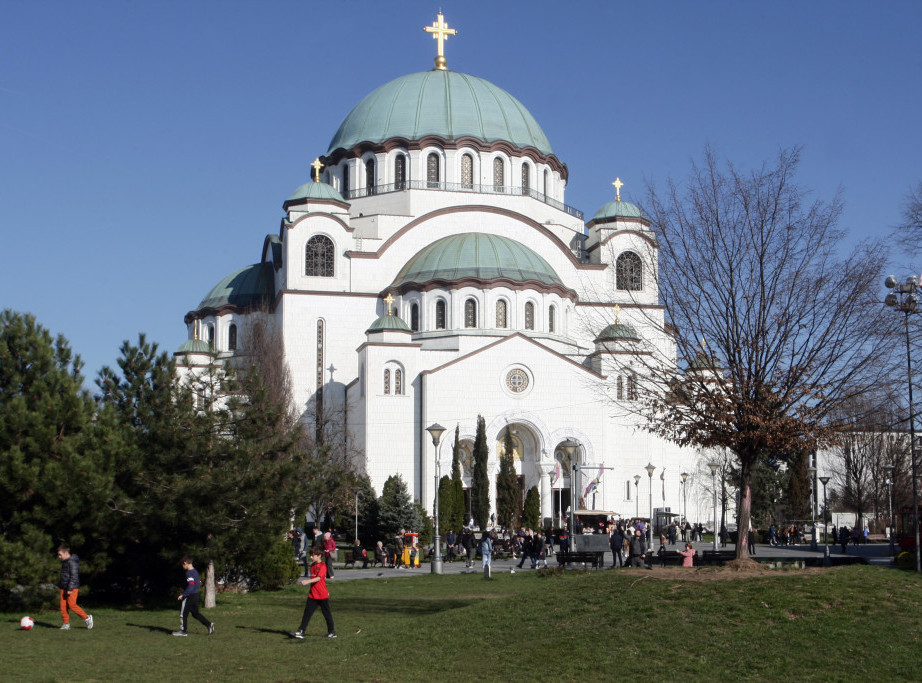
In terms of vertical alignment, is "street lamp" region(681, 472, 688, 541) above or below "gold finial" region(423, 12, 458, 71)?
below

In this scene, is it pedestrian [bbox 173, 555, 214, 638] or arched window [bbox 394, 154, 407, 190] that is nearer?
pedestrian [bbox 173, 555, 214, 638]

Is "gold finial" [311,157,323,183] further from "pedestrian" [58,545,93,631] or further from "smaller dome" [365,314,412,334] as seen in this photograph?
"pedestrian" [58,545,93,631]

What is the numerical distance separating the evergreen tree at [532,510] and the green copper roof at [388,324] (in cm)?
909

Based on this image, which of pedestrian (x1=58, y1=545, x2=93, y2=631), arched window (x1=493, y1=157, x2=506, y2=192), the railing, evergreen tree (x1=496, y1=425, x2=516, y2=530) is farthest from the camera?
arched window (x1=493, y1=157, x2=506, y2=192)

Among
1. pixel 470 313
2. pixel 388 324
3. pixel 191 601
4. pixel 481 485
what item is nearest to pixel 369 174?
pixel 470 313

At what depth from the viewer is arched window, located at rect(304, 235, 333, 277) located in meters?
52.8

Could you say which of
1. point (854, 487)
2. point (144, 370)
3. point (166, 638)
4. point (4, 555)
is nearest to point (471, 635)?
point (166, 638)

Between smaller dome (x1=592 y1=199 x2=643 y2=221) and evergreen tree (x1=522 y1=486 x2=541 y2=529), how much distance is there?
16.2 m

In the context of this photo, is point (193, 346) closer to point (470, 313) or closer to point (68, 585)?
point (470, 313)

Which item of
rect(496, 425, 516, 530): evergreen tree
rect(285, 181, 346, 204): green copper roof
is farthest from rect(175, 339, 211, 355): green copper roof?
rect(496, 425, 516, 530): evergreen tree

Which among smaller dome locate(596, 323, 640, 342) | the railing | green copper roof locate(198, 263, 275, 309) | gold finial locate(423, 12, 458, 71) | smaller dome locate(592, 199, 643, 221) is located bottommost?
smaller dome locate(596, 323, 640, 342)

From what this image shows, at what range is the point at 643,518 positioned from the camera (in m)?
48.9

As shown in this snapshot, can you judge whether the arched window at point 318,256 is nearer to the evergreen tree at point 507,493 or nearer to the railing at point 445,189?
the railing at point 445,189

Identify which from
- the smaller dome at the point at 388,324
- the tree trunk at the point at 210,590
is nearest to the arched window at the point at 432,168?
the smaller dome at the point at 388,324
